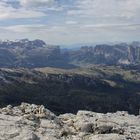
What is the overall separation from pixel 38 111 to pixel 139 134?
13.2 meters

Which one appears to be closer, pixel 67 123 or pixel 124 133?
pixel 124 133

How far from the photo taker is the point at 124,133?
34969 millimetres

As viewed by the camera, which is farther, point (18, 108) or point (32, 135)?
point (18, 108)

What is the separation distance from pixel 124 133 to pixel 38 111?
1195 centimetres

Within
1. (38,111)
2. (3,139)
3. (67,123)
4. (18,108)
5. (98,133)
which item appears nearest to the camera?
(3,139)

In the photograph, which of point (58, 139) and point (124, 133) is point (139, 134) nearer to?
point (124, 133)

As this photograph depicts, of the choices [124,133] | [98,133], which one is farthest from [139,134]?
[98,133]

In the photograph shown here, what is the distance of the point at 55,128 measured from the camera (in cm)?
3625

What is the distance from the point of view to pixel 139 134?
1369 inches

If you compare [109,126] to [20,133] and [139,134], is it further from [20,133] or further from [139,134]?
[20,133]

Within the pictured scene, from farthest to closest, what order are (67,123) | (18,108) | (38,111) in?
(18,108), (38,111), (67,123)

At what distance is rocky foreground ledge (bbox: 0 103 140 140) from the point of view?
3262cm

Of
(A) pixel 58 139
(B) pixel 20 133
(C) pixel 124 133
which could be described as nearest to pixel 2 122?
(B) pixel 20 133

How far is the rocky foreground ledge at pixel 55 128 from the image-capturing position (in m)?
32.6
